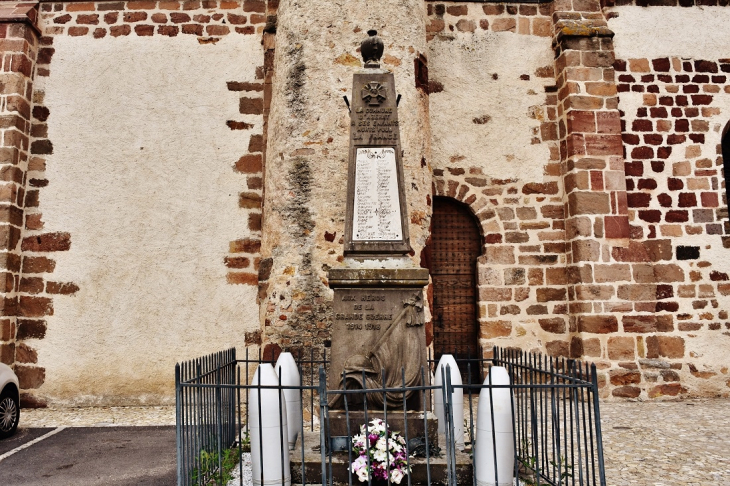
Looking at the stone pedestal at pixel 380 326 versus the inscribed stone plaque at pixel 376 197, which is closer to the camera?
the stone pedestal at pixel 380 326

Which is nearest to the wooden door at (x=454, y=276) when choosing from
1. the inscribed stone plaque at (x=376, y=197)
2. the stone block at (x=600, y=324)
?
the stone block at (x=600, y=324)

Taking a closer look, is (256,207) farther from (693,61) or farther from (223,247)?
(693,61)

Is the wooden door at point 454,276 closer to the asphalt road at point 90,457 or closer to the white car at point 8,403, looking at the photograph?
the asphalt road at point 90,457

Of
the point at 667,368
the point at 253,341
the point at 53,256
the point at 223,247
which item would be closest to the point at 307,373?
the point at 253,341

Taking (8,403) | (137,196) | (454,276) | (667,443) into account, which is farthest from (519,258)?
(8,403)

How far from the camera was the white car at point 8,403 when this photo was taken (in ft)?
18.3

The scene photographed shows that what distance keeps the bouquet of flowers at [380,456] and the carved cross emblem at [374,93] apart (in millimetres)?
2317

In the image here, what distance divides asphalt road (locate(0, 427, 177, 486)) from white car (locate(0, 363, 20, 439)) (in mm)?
105

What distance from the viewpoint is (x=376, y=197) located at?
168 inches

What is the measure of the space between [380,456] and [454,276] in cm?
472

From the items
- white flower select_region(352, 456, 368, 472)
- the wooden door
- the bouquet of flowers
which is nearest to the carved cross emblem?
the bouquet of flowers

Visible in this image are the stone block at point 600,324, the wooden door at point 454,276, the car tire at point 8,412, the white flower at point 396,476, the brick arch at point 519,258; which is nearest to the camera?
the white flower at point 396,476

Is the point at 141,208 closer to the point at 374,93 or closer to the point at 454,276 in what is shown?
the point at 454,276

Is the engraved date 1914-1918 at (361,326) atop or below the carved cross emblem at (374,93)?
below
